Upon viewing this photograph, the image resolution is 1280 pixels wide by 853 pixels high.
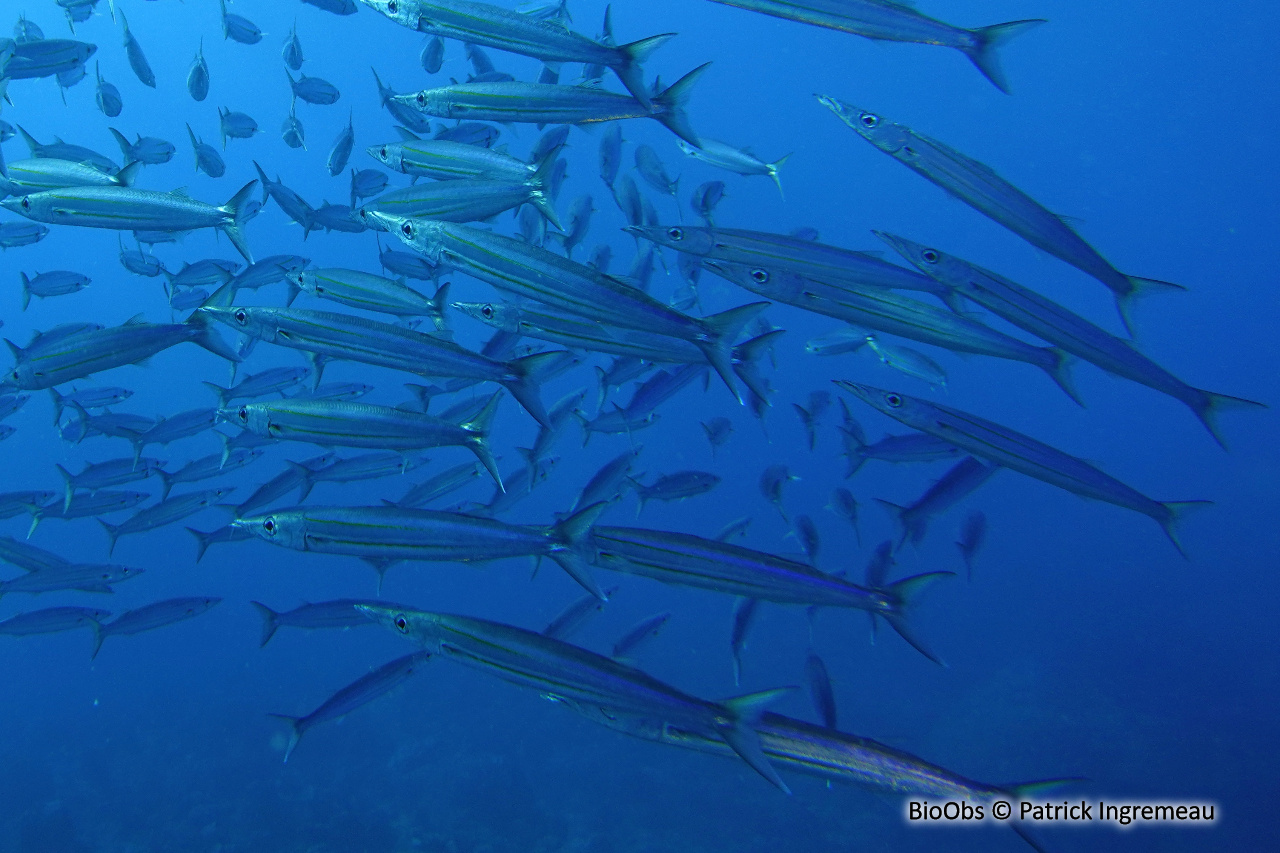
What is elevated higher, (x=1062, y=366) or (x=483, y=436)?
(x=1062, y=366)

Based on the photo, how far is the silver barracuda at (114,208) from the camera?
3.31m

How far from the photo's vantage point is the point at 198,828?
1057 cm

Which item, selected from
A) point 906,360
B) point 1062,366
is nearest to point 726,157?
point 906,360

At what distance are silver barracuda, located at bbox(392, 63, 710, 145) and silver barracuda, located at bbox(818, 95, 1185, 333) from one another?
913 mm

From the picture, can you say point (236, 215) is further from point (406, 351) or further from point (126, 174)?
point (406, 351)

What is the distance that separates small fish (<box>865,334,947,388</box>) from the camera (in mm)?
5809

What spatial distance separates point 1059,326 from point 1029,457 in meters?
0.61

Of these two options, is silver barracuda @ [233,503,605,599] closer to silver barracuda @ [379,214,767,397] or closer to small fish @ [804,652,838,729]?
silver barracuda @ [379,214,767,397]

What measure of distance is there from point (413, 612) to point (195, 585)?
116ft

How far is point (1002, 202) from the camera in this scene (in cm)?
274

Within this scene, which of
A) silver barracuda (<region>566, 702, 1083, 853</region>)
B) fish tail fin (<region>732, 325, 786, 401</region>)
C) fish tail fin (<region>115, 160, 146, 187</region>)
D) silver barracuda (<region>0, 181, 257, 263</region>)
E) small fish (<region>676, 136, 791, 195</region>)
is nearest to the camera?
silver barracuda (<region>566, 702, 1083, 853</region>)

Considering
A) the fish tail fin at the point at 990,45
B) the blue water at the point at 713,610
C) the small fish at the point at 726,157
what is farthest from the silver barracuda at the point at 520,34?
the small fish at the point at 726,157

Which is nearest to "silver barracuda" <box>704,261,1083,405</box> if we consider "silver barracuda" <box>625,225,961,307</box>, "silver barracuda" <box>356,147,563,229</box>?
"silver barracuda" <box>625,225,961,307</box>

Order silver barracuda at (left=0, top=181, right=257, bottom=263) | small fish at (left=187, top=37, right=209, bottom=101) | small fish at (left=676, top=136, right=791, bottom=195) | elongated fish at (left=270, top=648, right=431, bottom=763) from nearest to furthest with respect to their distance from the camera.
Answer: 1. silver barracuda at (left=0, top=181, right=257, bottom=263)
2. elongated fish at (left=270, top=648, right=431, bottom=763)
3. small fish at (left=676, top=136, right=791, bottom=195)
4. small fish at (left=187, top=37, right=209, bottom=101)
